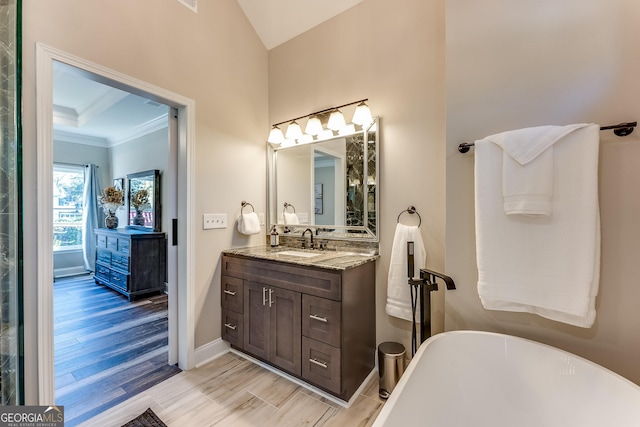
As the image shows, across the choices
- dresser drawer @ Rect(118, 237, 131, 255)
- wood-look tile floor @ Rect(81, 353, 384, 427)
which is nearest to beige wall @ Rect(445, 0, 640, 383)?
wood-look tile floor @ Rect(81, 353, 384, 427)

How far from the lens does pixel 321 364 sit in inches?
65.5

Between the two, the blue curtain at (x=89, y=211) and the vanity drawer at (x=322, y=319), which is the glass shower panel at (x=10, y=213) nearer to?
the vanity drawer at (x=322, y=319)

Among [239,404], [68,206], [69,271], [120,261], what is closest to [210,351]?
[239,404]

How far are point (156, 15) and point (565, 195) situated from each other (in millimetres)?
2663

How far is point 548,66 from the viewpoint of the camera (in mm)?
1262

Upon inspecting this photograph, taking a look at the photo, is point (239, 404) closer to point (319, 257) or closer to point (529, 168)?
point (319, 257)

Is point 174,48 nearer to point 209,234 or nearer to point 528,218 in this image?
point 209,234

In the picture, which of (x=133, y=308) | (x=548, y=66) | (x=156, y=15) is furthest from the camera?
(x=133, y=308)

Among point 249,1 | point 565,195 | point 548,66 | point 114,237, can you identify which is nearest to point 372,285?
point 565,195

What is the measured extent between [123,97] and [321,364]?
3722 millimetres

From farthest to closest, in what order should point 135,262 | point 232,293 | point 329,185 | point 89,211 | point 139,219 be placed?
point 89,211, point 139,219, point 135,262, point 329,185, point 232,293

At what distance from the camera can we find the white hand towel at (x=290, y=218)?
2.52 metres

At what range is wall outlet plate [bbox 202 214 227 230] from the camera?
6.95 ft

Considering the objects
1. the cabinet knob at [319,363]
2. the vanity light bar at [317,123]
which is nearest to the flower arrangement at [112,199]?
the vanity light bar at [317,123]
